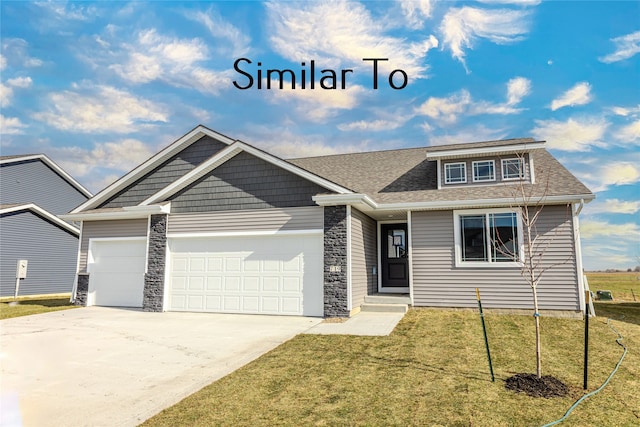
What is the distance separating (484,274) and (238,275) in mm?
7436

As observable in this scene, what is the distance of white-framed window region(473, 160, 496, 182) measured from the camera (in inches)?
476

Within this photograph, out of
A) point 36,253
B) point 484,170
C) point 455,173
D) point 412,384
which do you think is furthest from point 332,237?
point 36,253

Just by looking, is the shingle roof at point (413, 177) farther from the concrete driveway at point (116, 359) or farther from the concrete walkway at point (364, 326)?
the concrete driveway at point (116, 359)

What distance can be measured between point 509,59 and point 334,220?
28.9 feet

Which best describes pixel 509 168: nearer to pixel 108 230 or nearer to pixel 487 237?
pixel 487 237

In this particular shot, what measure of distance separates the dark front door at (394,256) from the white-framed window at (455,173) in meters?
2.46

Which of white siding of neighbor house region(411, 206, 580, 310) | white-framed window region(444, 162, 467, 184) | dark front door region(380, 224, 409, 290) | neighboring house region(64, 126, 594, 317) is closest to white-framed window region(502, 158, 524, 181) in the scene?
neighboring house region(64, 126, 594, 317)

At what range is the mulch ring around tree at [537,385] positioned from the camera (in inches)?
189

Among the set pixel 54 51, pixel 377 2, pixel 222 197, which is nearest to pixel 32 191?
pixel 54 51

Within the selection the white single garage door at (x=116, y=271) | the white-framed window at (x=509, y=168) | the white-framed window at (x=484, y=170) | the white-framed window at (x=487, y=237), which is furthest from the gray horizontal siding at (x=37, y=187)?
the white-framed window at (x=509, y=168)

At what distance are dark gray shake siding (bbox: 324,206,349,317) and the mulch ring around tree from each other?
5502 mm

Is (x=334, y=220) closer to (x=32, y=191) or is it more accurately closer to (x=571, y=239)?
(x=571, y=239)

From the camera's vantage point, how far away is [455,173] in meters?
12.4

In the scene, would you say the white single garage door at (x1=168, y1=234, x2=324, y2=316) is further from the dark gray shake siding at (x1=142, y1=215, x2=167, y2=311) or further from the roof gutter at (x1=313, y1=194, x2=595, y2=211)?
the roof gutter at (x1=313, y1=194, x2=595, y2=211)
